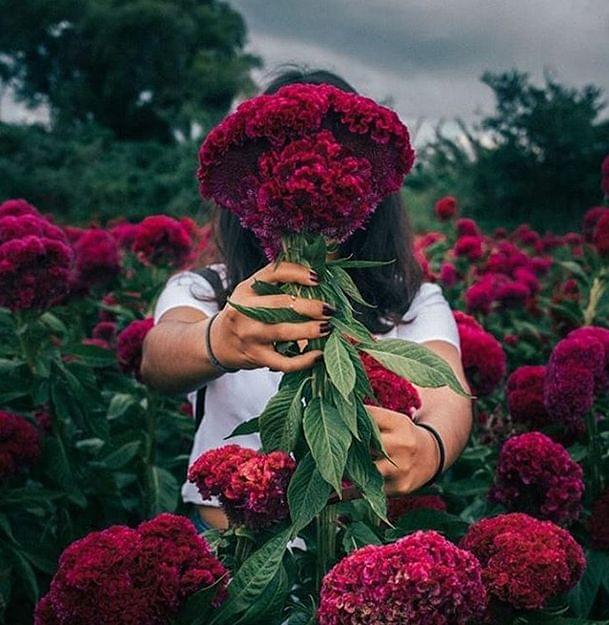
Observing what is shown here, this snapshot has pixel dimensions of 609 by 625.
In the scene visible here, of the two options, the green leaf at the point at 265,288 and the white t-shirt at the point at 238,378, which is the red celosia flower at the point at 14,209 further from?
the green leaf at the point at 265,288

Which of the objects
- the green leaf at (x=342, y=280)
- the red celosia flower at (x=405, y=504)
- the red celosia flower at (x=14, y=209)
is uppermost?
the green leaf at (x=342, y=280)

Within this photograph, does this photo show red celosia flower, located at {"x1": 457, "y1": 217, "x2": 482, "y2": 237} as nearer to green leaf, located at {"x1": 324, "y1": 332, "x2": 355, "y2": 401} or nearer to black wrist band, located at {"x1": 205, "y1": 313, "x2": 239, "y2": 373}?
black wrist band, located at {"x1": 205, "y1": 313, "x2": 239, "y2": 373}

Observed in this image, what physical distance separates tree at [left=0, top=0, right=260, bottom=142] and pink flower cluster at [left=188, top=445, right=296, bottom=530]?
2752cm

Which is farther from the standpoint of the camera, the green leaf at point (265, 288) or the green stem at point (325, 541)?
the green stem at point (325, 541)

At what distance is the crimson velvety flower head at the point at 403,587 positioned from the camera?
39.7 inches

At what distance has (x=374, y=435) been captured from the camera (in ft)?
4.19

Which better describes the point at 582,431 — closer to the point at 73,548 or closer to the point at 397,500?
the point at 397,500

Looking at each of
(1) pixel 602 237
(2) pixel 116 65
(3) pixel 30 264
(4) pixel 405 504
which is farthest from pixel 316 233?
(2) pixel 116 65

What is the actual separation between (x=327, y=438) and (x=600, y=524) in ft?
→ 3.43

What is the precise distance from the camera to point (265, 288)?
1266mm

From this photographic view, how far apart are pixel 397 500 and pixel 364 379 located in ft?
1.83

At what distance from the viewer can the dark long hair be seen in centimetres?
214

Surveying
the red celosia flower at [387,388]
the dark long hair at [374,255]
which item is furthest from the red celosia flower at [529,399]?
the red celosia flower at [387,388]

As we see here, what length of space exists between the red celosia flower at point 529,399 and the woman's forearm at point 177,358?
34.8 inches
